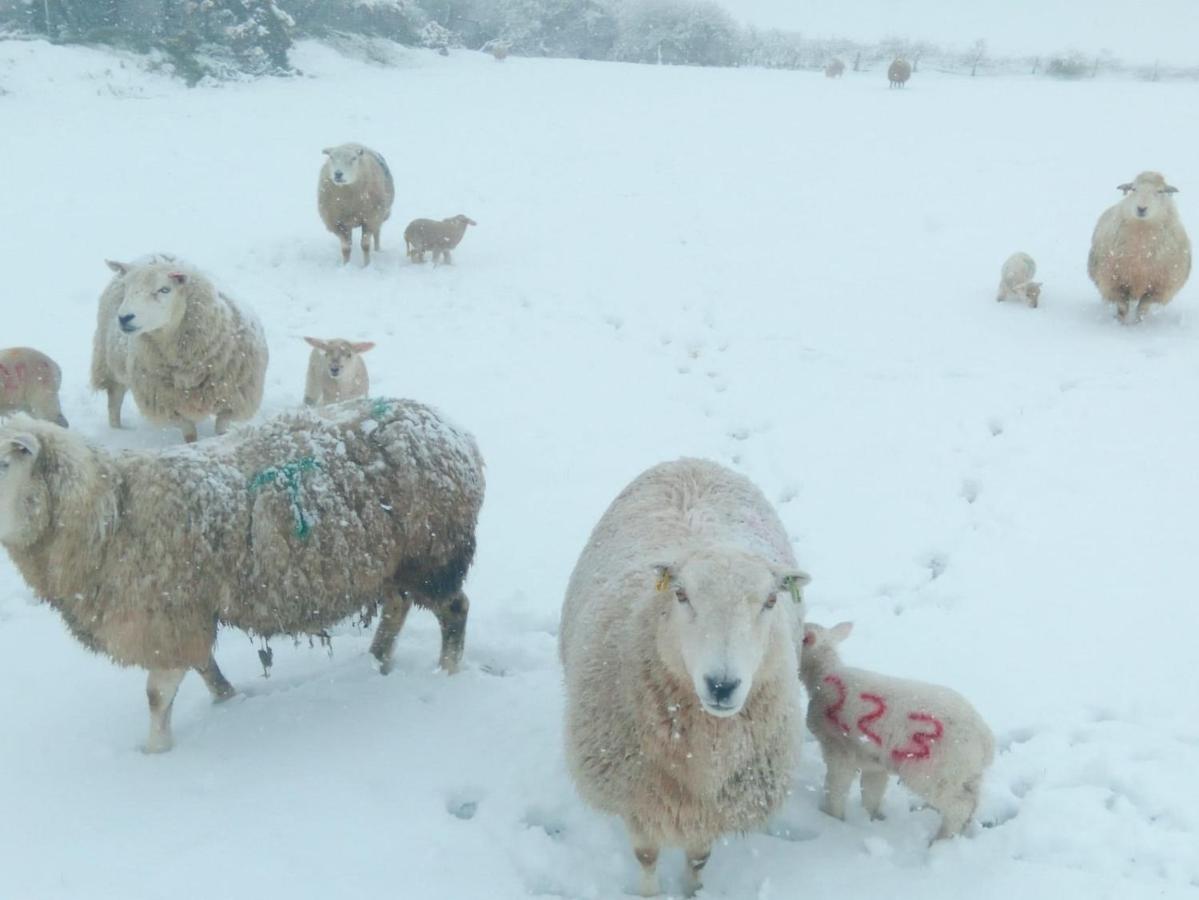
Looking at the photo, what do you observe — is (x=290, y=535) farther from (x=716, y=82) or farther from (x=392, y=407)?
(x=716, y=82)

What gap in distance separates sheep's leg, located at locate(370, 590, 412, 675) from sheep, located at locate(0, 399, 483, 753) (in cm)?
17

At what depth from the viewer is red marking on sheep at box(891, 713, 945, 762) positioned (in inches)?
131

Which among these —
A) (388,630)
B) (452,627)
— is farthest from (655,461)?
(388,630)

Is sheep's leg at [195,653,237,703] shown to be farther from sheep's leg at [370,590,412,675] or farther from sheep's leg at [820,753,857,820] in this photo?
sheep's leg at [820,753,857,820]

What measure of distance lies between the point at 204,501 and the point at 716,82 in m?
26.4

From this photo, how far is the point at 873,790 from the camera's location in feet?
11.9

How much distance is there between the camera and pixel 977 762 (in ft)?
10.9

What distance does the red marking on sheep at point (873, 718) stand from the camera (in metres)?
3.46

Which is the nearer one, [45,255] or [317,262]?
[45,255]

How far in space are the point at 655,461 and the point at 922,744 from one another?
3.57 metres

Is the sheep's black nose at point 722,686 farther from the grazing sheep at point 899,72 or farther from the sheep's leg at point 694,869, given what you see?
the grazing sheep at point 899,72

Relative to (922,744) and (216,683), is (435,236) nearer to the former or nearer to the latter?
(216,683)

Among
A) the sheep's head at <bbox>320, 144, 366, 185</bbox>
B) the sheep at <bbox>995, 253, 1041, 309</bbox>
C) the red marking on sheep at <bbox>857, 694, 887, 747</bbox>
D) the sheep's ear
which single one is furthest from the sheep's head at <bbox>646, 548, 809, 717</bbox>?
the sheep's head at <bbox>320, 144, 366, 185</bbox>

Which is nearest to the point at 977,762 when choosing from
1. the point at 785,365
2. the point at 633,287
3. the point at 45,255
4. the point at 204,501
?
the point at 204,501
